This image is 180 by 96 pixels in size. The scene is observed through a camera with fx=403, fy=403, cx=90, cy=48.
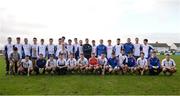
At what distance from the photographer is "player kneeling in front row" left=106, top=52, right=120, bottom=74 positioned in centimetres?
2272

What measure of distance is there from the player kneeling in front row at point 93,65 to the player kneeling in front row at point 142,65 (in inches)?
89.3

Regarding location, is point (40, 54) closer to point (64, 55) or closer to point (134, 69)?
point (64, 55)

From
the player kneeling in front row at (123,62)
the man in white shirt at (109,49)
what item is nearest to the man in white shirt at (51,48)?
the man in white shirt at (109,49)

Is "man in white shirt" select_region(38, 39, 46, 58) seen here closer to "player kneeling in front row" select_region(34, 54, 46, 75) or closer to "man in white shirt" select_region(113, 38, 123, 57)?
"player kneeling in front row" select_region(34, 54, 46, 75)

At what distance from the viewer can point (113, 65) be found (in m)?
23.2

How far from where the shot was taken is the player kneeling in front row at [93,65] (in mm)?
22641

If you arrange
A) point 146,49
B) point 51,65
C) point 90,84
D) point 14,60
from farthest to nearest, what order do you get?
point 146,49 → point 51,65 → point 14,60 → point 90,84

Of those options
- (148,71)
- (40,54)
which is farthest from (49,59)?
(148,71)

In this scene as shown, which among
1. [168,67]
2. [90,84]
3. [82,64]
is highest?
[82,64]

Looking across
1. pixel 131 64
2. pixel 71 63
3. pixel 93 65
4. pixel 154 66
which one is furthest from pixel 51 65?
pixel 154 66

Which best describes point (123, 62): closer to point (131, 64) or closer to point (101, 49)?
point (131, 64)

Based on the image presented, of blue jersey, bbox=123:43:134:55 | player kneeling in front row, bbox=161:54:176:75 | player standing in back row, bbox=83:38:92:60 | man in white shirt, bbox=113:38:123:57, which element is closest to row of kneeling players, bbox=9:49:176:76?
player kneeling in front row, bbox=161:54:176:75

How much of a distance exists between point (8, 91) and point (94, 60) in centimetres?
652

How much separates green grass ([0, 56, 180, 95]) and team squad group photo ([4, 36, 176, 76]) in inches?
31.6
